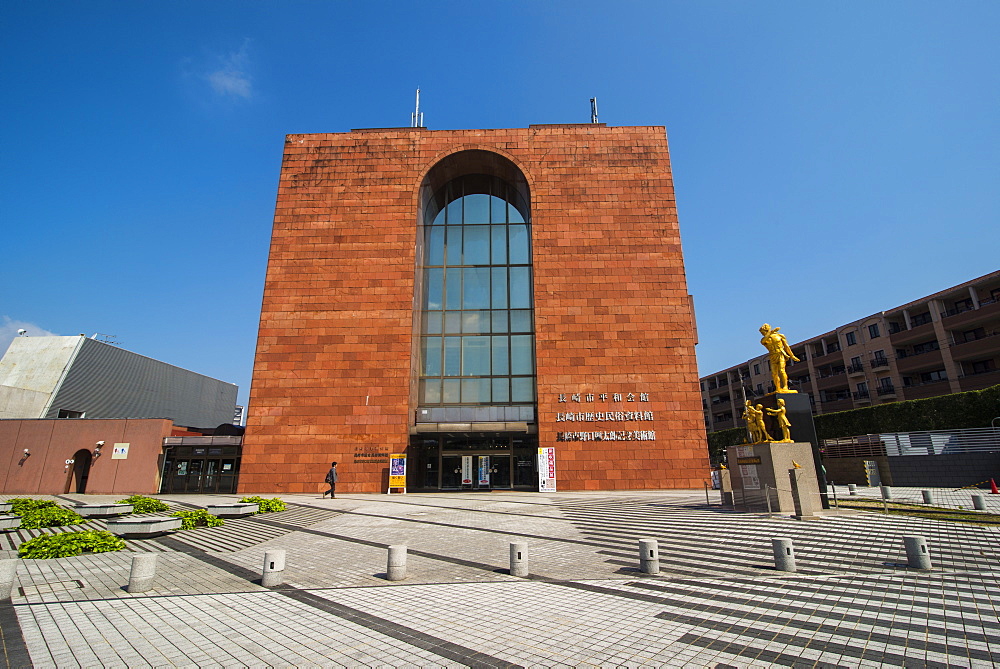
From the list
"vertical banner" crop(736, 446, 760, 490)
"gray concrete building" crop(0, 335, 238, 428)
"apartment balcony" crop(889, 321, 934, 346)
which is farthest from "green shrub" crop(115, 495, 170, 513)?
"apartment balcony" crop(889, 321, 934, 346)

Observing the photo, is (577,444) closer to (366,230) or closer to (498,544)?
(498,544)

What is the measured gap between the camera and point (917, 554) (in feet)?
29.5

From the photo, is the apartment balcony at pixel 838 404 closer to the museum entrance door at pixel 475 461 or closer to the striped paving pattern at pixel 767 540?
the museum entrance door at pixel 475 461

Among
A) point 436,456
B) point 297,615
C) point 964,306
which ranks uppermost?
point 964,306

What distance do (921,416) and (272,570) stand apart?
4257 centimetres

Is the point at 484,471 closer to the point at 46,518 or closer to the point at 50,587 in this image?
the point at 46,518

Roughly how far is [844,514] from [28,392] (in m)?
66.1

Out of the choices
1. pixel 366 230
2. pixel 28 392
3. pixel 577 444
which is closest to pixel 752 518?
pixel 577 444

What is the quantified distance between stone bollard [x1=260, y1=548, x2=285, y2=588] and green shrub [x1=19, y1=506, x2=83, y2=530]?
42.3 ft

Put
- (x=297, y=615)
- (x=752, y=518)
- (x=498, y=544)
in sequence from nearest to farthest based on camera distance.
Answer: (x=297, y=615) < (x=498, y=544) < (x=752, y=518)

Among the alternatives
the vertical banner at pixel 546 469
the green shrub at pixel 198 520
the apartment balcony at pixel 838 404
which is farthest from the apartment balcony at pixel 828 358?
the green shrub at pixel 198 520

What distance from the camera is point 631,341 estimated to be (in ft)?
97.5

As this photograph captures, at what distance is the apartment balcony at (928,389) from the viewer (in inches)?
1754

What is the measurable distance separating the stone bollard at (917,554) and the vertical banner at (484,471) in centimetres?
2382
